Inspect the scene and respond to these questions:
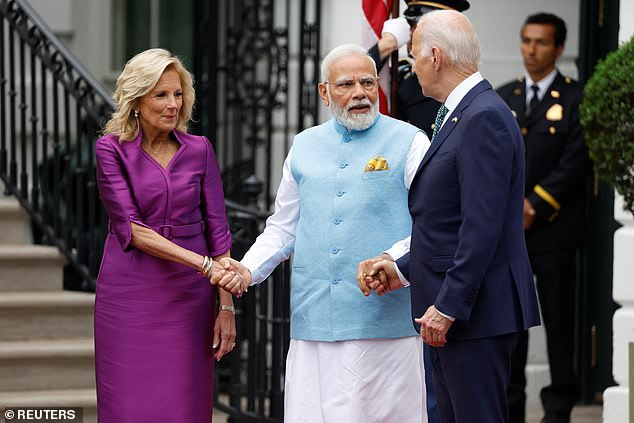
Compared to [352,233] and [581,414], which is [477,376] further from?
[581,414]

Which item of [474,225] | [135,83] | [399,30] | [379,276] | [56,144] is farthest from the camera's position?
[56,144]

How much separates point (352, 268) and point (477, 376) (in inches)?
30.5

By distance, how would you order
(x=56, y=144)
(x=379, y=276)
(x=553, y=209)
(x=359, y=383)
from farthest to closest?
(x=56, y=144) < (x=553, y=209) < (x=359, y=383) < (x=379, y=276)

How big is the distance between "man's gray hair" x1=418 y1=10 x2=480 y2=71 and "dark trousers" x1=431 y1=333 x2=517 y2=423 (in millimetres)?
989

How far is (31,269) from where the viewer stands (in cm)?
788

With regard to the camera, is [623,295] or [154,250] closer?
[154,250]

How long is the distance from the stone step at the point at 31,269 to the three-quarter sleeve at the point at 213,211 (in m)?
2.56

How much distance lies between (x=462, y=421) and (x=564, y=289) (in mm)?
3210

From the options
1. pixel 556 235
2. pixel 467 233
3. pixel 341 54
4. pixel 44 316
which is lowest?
pixel 44 316

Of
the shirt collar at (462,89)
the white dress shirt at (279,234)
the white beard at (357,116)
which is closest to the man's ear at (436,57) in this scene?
the shirt collar at (462,89)

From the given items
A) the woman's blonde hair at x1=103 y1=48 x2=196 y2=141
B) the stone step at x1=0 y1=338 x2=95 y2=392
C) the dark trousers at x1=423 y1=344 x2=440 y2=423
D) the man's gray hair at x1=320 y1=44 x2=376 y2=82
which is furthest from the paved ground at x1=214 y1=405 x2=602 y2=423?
the man's gray hair at x1=320 y1=44 x2=376 y2=82

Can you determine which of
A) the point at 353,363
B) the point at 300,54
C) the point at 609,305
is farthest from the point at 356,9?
the point at 353,363

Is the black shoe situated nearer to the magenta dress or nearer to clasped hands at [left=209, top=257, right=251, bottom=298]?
the magenta dress

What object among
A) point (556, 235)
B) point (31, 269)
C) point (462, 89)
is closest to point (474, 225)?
point (462, 89)
